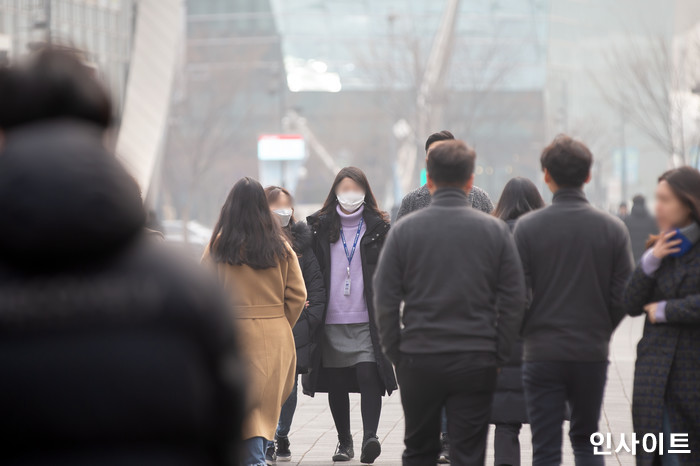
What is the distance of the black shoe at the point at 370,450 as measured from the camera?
778 cm

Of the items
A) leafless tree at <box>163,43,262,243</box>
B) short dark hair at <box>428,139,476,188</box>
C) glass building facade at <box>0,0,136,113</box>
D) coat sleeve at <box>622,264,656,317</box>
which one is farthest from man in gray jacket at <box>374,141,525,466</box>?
leafless tree at <box>163,43,262,243</box>

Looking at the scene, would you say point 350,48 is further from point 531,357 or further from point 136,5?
point 531,357

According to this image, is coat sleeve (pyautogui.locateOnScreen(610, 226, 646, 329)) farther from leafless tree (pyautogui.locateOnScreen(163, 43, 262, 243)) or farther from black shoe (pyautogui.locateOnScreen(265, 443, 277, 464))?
leafless tree (pyautogui.locateOnScreen(163, 43, 262, 243))

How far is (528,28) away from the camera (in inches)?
3009

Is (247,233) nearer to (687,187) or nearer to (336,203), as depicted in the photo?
(336,203)

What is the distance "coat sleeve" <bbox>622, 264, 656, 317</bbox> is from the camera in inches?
215

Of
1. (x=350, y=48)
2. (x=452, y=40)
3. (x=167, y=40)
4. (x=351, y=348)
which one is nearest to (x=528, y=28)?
(x=350, y=48)

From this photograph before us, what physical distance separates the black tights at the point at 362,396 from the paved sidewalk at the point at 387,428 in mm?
258

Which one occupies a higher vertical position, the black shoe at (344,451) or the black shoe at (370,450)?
the black shoe at (370,450)

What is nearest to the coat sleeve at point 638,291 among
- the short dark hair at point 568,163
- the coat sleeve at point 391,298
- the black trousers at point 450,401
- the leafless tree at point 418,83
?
the short dark hair at point 568,163

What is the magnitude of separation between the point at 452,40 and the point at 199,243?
14644 mm

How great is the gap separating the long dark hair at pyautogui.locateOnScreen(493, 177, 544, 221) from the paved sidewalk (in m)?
1.69

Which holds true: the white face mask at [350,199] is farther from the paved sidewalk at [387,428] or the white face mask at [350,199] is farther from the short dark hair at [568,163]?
the short dark hair at [568,163]

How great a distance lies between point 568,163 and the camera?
5.89 m
